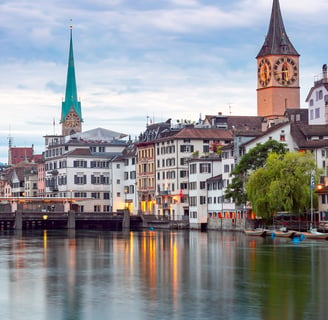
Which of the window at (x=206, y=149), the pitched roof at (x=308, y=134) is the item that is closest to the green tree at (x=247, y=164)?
the pitched roof at (x=308, y=134)

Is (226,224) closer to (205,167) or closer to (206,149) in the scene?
(205,167)

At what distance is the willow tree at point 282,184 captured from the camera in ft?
405

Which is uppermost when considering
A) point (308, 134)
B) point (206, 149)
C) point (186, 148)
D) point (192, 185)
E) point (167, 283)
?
point (186, 148)

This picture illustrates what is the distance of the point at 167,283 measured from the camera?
217 feet

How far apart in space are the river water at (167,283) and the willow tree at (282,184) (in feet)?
61.8

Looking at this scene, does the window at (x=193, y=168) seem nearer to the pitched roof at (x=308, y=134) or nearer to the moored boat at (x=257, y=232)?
the pitched roof at (x=308, y=134)

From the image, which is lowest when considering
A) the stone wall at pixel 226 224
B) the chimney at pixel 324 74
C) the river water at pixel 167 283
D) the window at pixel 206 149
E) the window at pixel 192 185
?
the river water at pixel 167 283

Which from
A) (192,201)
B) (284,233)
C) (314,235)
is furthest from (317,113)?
(314,235)

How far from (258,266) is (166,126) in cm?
12091

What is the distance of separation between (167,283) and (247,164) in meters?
74.0

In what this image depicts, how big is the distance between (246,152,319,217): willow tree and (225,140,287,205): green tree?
7.80 m

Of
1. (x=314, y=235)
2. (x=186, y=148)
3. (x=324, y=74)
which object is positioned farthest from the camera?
(x=186, y=148)

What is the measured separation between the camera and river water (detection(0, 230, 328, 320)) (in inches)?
2109

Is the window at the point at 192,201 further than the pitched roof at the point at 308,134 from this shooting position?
Yes
